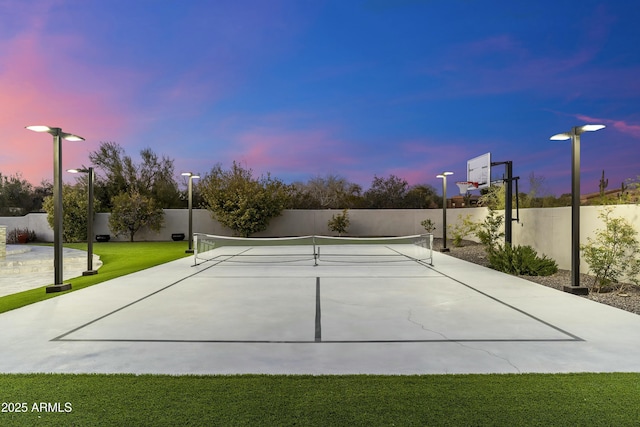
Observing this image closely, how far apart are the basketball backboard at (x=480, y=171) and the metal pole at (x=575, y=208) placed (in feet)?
38.2

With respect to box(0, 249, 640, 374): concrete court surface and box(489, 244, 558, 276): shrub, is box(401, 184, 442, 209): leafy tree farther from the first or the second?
box(0, 249, 640, 374): concrete court surface

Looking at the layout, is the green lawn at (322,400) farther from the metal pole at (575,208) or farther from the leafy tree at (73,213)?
the leafy tree at (73,213)

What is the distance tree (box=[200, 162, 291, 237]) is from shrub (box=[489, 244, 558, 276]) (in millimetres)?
16337

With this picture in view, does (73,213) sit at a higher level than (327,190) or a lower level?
lower

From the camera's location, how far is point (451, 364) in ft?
14.1

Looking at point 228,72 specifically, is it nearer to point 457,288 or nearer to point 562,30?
point 562,30

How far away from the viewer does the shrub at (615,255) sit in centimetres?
861

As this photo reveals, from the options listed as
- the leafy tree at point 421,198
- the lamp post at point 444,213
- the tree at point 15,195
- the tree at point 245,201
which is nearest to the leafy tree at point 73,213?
the tree at point 245,201

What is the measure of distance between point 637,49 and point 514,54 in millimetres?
6194

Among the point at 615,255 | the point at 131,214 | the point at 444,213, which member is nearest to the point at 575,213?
the point at 615,255

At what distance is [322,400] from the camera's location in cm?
340

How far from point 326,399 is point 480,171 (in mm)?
20550

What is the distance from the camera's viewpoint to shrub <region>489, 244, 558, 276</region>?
11.0m

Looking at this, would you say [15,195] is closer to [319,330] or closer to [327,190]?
[327,190]
